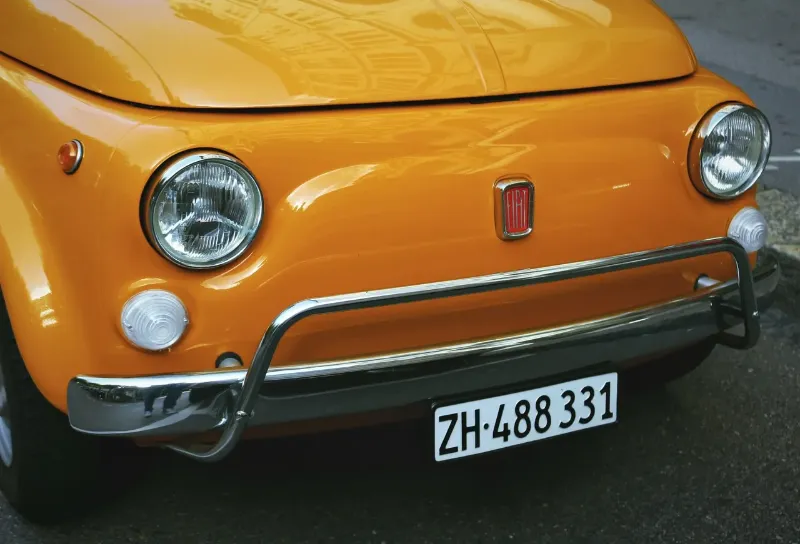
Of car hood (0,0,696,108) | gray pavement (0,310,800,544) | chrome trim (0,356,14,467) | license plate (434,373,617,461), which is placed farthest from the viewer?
gray pavement (0,310,800,544)

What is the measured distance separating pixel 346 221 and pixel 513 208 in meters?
0.36

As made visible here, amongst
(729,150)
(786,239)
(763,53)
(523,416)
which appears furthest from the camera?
(763,53)

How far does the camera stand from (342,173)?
1.90 m

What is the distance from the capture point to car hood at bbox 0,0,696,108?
6.29ft

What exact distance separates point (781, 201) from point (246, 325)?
3026 millimetres

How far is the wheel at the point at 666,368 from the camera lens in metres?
2.89

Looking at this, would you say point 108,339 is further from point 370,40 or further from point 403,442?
point 403,442

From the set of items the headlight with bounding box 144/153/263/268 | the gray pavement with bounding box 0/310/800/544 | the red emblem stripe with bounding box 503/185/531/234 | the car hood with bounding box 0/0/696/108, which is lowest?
the gray pavement with bounding box 0/310/800/544

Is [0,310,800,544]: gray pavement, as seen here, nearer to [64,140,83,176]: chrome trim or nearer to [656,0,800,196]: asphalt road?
[64,140,83,176]: chrome trim

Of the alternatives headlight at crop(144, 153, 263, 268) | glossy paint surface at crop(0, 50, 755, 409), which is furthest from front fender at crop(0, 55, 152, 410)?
headlight at crop(144, 153, 263, 268)

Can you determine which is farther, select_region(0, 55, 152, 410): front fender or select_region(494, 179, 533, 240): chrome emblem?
select_region(494, 179, 533, 240): chrome emblem

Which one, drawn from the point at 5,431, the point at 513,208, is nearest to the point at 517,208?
the point at 513,208

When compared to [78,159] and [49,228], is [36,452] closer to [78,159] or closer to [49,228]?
[49,228]

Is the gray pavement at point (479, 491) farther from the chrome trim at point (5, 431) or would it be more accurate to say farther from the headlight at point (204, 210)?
the headlight at point (204, 210)
